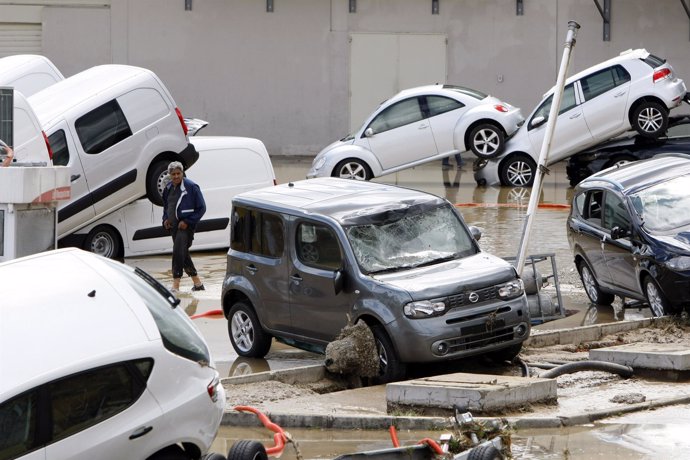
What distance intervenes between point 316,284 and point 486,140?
562 inches

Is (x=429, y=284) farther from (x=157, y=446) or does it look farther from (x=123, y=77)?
(x=123, y=77)

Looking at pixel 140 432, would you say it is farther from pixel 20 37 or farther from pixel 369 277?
pixel 20 37

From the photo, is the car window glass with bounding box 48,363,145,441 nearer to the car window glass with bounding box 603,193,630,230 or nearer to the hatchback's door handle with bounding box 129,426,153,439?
the hatchback's door handle with bounding box 129,426,153,439

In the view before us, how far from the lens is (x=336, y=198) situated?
12648 mm

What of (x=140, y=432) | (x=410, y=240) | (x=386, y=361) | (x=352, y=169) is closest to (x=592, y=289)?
(x=410, y=240)

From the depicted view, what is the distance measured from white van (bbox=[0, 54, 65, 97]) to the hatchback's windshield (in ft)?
38.0

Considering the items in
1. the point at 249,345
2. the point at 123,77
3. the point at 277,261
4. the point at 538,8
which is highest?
the point at 538,8

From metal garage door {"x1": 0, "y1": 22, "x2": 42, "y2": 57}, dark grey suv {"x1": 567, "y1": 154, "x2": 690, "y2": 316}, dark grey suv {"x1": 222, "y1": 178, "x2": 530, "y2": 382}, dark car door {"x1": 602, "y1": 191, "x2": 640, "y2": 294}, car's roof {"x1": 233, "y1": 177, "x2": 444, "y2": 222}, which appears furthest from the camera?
metal garage door {"x1": 0, "y1": 22, "x2": 42, "y2": 57}

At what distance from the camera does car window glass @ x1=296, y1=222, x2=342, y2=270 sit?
12008 mm

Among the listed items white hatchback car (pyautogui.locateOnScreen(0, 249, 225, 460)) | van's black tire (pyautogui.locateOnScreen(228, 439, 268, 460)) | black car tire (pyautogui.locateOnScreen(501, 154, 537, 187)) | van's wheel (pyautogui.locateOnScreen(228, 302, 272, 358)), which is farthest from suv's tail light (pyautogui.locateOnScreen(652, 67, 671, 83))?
white hatchback car (pyautogui.locateOnScreen(0, 249, 225, 460))

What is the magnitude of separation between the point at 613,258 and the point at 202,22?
75.0 ft

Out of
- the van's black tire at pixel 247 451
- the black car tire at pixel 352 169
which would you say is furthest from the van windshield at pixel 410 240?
the black car tire at pixel 352 169

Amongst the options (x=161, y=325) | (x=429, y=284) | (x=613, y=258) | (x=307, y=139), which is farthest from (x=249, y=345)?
(x=307, y=139)

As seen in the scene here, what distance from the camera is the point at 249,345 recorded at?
1320cm
